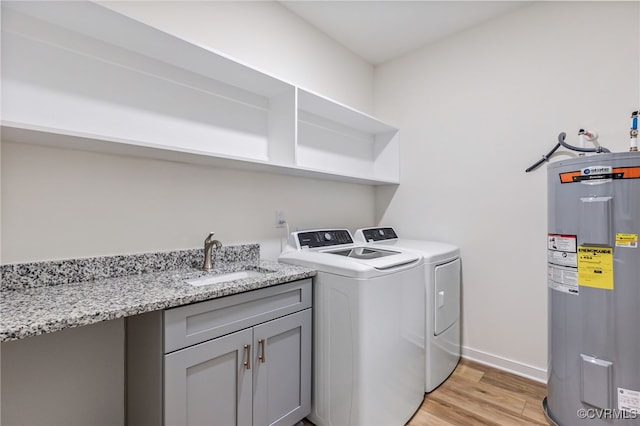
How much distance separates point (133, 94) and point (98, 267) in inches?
33.4

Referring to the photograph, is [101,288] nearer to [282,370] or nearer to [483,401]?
[282,370]

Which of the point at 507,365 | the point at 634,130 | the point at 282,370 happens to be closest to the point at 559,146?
the point at 634,130

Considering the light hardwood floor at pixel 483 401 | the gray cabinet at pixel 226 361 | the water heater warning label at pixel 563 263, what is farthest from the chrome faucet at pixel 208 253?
the water heater warning label at pixel 563 263

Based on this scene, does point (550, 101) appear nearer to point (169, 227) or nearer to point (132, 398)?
point (169, 227)

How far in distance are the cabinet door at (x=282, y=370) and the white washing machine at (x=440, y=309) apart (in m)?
0.81

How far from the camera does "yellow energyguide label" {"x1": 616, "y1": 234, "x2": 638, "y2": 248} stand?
133 cm

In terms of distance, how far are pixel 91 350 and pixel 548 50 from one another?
10.5 feet

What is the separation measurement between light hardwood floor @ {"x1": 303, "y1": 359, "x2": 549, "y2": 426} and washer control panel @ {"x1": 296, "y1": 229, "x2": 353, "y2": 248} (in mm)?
1020

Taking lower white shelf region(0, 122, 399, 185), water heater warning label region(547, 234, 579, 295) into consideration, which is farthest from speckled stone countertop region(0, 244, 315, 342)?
water heater warning label region(547, 234, 579, 295)

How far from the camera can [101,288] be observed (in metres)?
1.18

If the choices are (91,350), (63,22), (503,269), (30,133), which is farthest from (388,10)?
(91,350)

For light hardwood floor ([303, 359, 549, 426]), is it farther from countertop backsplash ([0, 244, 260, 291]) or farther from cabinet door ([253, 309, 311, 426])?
countertop backsplash ([0, 244, 260, 291])

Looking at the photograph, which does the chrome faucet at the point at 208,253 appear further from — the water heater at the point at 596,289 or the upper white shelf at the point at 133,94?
the water heater at the point at 596,289

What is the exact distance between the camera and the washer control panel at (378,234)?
2.38 metres
